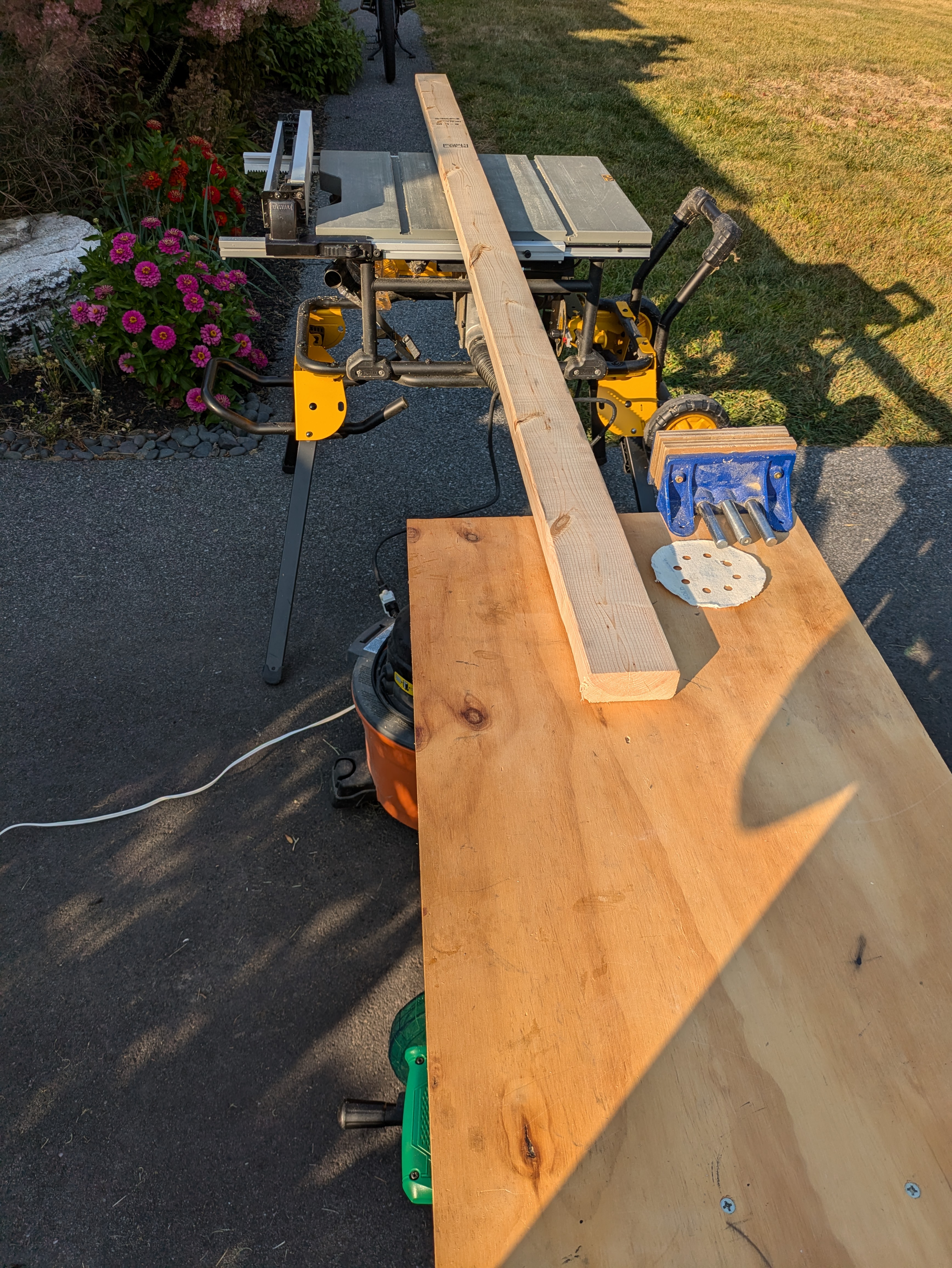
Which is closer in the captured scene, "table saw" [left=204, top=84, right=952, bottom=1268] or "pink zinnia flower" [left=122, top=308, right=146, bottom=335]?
"table saw" [left=204, top=84, right=952, bottom=1268]

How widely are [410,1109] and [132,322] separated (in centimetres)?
358

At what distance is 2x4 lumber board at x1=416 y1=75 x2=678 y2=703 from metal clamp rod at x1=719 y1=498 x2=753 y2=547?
21cm

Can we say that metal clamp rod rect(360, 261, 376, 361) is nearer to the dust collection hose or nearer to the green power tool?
the dust collection hose

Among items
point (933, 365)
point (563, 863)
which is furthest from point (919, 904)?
point (933, 365)

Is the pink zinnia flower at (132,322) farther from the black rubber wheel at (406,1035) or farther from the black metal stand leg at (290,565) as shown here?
the black rubber wheel at (406,1035)

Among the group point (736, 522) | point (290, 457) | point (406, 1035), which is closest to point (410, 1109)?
point (406, 1035)

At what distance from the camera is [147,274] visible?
377 cm

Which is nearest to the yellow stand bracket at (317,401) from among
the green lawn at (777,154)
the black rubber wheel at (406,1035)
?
the black rubber wheel at (406,1035)

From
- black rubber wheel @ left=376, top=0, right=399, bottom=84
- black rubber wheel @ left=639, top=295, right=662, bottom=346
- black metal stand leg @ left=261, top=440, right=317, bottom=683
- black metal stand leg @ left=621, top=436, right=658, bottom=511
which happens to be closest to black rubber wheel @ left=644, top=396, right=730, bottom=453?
A: black metal stand leg @ left=621, top=436, right=658, bottom=511

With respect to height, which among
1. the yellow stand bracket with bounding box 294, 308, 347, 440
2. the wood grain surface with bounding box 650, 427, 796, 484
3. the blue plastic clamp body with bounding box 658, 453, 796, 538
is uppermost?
the wood grain surface with bounding box 650, 427, 796, 484

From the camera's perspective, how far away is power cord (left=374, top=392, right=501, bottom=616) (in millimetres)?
2531

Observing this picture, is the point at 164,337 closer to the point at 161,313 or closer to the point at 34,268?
the point at 161,313

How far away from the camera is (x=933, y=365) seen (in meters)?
5.00

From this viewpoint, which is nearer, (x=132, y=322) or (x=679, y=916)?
(x=679, y=916)
